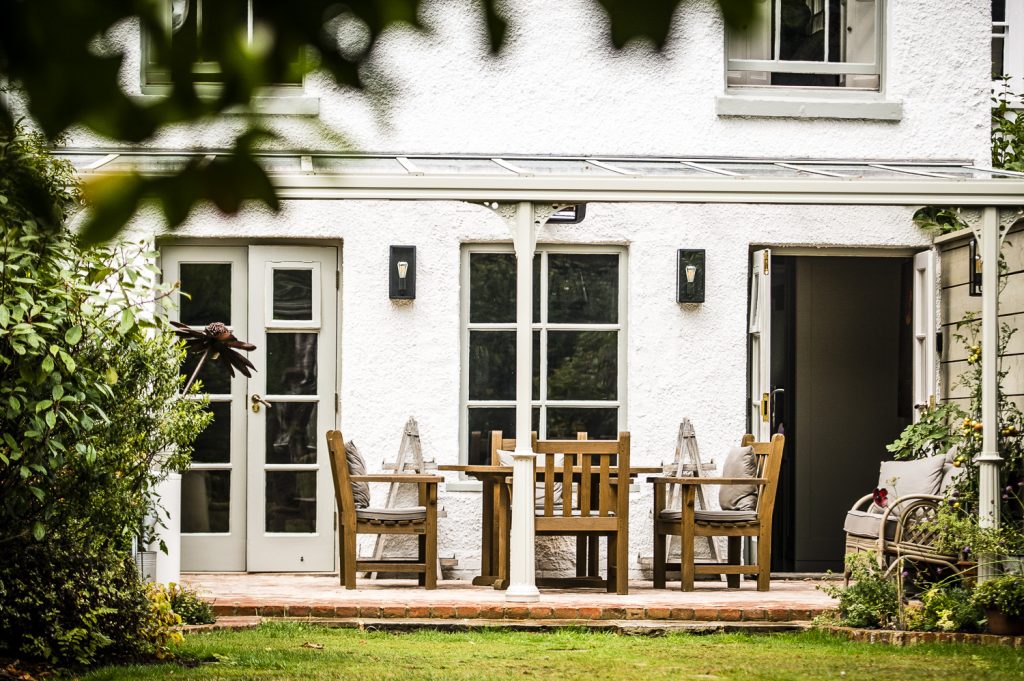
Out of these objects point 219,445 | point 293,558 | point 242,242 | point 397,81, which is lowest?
point 293,558

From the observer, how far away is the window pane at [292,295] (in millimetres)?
8797

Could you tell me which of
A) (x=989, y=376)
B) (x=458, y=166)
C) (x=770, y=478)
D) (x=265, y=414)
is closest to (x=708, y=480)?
(x=770, y=478)

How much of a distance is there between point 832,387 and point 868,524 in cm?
258

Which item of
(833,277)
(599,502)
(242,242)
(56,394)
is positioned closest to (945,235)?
(833,277)

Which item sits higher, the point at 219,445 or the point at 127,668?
the point at 219,445

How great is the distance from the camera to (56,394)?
484cm

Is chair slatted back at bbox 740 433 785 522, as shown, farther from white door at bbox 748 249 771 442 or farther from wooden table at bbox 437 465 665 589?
white door at bbox 748 249 771 442

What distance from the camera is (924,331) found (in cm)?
888

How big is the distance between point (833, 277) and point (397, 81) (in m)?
9.56

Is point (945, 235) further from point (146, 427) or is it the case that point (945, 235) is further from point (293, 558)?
point (146, 427)

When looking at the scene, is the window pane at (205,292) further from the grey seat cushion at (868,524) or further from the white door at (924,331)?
the white door at (924,331)

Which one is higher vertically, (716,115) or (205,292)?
(716,115)

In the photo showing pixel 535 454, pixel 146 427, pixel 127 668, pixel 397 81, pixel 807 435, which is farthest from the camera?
pixel 807 435

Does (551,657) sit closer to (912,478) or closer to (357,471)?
(357,471)
